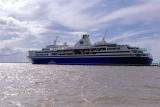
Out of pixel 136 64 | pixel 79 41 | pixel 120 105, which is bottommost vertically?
pixel 120 105

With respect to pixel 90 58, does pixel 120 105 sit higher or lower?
lower

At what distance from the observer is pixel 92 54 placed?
391 ft

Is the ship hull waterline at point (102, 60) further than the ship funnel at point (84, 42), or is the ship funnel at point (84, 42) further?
the ship funnel at point (84, 42)

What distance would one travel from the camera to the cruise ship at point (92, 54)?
375 feet

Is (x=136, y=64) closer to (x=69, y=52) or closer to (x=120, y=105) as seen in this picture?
(x=69, y=52)

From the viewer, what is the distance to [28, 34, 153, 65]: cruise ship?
114 meters

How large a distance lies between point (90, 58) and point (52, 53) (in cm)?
1893

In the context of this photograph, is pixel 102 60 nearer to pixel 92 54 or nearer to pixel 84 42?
pixel 92 54

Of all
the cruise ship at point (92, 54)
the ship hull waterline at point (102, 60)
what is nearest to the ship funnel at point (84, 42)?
the cruise ship at point (92, 54)

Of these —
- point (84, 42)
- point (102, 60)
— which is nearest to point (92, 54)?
point (102, 60)

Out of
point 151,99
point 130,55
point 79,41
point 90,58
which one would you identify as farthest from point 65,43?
point 151,99

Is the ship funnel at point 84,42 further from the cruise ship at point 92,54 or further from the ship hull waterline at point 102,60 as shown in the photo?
the ship hull waterline at point 102,60

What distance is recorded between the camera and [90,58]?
118625mm

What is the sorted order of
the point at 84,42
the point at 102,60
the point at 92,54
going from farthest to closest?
the point at 84,42
the point at 92,54
the point at 102,60
